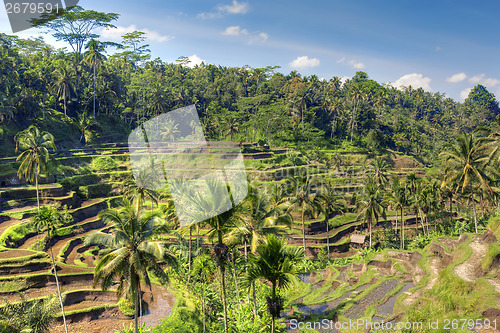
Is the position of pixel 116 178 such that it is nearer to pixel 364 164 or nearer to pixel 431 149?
pixel 364 164

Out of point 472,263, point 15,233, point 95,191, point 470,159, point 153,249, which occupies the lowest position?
point 472,263

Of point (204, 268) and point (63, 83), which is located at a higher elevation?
point (63, 83)

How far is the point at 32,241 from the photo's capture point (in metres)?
33.7

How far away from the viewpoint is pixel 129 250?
505 inches

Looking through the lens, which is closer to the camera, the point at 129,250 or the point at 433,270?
the point at 129,250

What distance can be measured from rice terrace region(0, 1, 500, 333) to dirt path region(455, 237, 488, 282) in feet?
0.73

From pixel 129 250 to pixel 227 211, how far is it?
4.62 metres

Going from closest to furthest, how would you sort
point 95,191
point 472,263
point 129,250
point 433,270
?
point 129,250
point 472,263
point 433,270
point 95,191

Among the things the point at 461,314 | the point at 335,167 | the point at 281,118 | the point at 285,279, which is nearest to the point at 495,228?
the point at 461,314

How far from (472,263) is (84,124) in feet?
235

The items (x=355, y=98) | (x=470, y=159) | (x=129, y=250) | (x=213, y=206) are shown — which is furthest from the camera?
(x=355, y=98)

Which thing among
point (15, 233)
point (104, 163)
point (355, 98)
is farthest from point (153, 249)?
point (355, 98)

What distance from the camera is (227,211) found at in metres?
14.3

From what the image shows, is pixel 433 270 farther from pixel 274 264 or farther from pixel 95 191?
pixel 95 191
